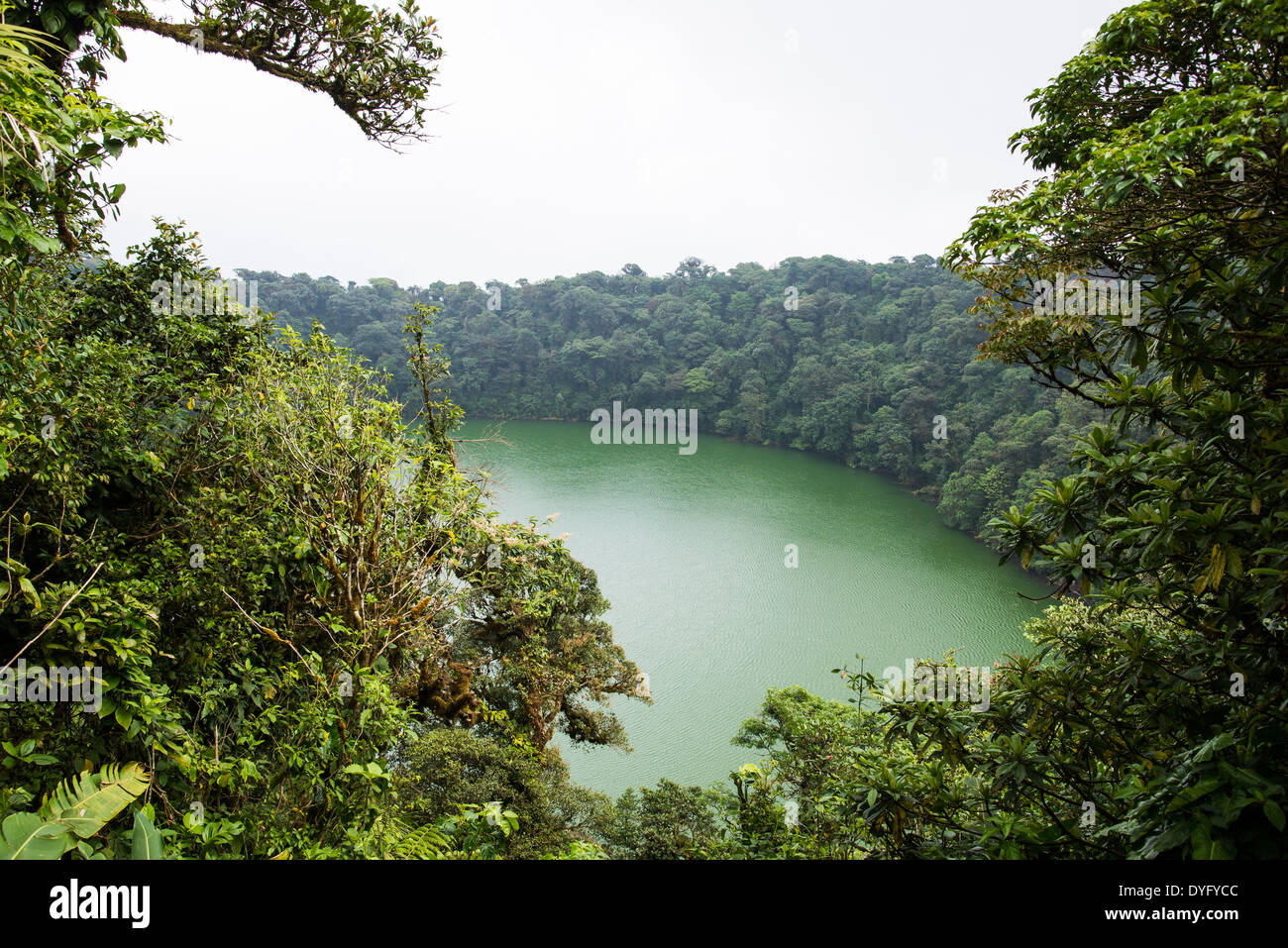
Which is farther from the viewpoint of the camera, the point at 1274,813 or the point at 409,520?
the point at 409,520

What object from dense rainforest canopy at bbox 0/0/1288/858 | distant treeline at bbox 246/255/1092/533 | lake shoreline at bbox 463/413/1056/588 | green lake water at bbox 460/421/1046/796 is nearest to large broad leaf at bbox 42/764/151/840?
dense rainforest canopy at bbox 0/0/1288/858

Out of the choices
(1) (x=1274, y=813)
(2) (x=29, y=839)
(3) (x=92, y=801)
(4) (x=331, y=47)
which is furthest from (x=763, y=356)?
(2) (x=29, y=839)

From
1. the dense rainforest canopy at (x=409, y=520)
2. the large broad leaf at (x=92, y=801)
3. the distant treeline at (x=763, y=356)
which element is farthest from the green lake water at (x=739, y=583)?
the large broad leaf at (x=92, y=801)

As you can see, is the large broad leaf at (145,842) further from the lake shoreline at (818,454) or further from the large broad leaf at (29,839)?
the lake shoreline at (818,454)

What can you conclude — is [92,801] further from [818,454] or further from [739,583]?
[818,454]

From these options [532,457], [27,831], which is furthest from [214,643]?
[532,457]

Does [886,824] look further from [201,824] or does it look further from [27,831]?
[27,831]
